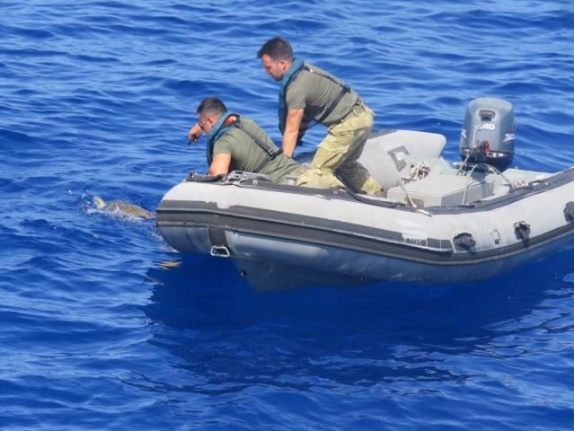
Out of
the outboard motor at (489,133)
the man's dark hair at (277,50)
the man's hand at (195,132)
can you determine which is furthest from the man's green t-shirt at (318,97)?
the outboard motor at (489,133)

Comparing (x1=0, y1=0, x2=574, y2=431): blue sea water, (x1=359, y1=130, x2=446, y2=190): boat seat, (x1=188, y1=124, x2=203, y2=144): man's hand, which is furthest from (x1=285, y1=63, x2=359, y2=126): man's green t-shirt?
(x1=0, y1=0, x2=574, y2=431): blue sea water

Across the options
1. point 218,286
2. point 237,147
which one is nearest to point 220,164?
point 237,147

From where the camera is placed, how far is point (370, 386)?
8750mm

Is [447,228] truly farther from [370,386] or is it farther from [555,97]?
[555,97]

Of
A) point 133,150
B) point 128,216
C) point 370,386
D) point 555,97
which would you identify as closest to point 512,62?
point 555,97

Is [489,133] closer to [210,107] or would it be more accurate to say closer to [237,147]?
[237,147]

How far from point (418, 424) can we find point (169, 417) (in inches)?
→ 57.2

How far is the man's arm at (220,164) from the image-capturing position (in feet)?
33.1

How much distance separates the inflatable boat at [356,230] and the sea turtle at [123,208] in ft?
4.35

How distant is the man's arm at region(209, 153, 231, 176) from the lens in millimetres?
10102

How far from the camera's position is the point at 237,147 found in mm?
10234

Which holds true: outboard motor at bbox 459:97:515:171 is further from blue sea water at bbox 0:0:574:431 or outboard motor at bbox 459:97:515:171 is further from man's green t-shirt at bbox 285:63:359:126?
man's green t-shirt at bbox 285:63:359:126

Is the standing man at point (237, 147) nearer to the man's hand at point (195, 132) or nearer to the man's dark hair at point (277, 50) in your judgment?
the man's hand at point (195, 132)

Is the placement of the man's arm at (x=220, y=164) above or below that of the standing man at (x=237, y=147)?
below
